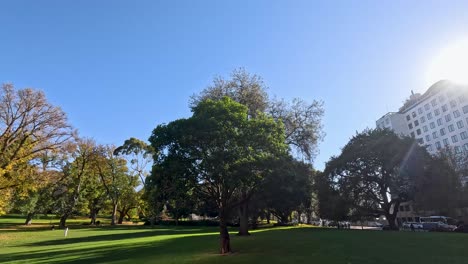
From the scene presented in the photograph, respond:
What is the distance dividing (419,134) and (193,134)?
106m

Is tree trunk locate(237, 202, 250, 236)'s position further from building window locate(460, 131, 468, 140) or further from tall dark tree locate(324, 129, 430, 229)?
building window locate(460, 131, 468, 140)

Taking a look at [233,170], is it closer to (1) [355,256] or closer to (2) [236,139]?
(2) [236,139]

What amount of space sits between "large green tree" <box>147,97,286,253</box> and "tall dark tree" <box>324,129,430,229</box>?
1226 inches

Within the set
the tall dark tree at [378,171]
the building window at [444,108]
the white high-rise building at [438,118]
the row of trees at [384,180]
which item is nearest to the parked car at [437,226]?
the row of trees at [384,180]

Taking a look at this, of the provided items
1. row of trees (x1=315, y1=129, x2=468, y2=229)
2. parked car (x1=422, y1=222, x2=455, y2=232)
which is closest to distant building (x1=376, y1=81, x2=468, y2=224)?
parked car (x1=422, y1=222, x2=455, y2=232)

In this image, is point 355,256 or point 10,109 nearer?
point 355,256

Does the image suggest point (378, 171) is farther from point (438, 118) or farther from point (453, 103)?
point (438, 118)

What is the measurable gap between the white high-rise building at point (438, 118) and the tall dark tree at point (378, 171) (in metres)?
40.2

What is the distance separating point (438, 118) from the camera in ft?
307

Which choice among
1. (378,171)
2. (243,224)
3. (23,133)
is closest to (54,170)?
(23,133)

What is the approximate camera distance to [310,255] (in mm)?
16781

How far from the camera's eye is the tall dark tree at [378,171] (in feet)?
145

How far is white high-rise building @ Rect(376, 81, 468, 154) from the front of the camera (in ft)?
277

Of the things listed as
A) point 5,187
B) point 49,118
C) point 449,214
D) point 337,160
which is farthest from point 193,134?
point 449,214
